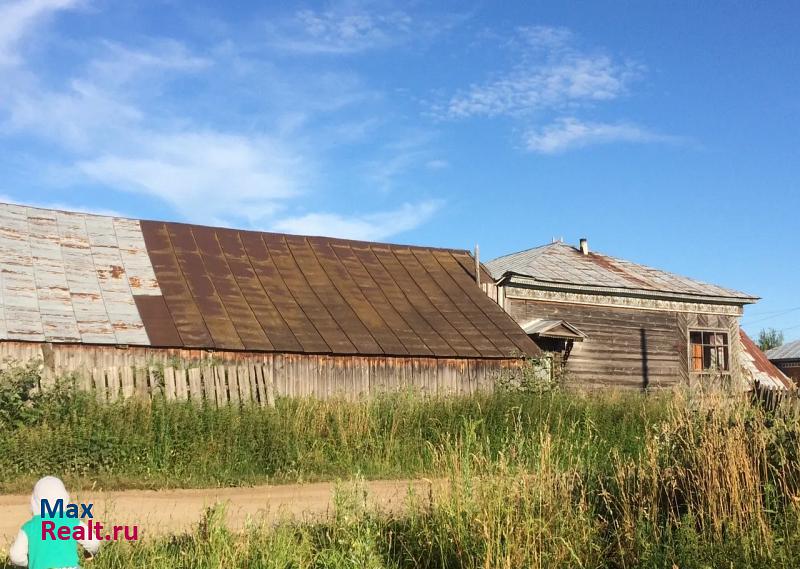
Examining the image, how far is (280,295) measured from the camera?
1922cm

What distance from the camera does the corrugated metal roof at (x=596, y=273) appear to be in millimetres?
23750

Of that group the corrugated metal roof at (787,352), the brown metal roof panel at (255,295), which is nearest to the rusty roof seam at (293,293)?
the brown metal roof panel at (255,295)

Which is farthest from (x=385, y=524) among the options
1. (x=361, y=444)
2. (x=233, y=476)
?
(x=361, y=444)

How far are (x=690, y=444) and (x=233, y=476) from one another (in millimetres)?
6443

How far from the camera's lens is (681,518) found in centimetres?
616

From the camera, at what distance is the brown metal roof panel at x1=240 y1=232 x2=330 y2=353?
17.4 m

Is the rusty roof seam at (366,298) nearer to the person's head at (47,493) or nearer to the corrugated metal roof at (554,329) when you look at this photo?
the corrugated metal roof at (554,329)

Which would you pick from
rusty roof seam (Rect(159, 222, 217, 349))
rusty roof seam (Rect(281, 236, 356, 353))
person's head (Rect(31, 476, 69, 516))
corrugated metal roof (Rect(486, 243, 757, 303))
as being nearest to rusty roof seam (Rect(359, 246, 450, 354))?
rusty roof seam (Rect(281, 236, 356, 353))

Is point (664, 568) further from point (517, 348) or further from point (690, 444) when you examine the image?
point (517, 348)

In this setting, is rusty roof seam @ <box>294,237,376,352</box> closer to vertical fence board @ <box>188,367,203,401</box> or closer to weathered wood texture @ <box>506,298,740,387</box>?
vertical fence board @ <box>188,367,203,401</box>

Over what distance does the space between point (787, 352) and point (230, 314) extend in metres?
45.1

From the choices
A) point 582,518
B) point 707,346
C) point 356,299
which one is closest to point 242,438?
point 582,518

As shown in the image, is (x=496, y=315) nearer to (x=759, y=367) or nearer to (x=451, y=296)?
(x=451, y=296)

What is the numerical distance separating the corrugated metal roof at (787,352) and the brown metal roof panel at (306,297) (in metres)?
40.3
